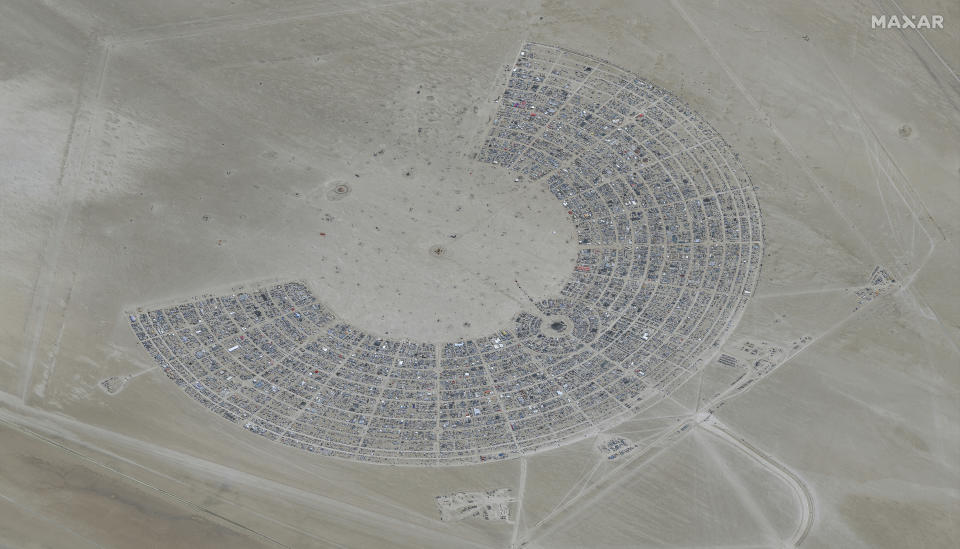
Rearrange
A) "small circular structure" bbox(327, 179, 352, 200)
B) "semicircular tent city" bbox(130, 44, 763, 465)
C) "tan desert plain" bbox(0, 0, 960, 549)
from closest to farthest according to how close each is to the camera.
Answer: "tan desert plain" bbox(0, 0, 960, 549), "semicircular tent city" bbox(130, 44, 763, 465), "small circular structure" bbox(327, 179, 352, 200)

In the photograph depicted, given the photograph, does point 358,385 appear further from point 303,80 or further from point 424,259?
point 303,80

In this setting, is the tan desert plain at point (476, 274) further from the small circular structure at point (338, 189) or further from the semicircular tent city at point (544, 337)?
the small circular structure at point (338, 189)

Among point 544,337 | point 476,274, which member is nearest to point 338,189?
point 476,274

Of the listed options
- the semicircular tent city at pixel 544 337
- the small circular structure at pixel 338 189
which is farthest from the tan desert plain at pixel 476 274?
the small circular structure at pixel 338 189

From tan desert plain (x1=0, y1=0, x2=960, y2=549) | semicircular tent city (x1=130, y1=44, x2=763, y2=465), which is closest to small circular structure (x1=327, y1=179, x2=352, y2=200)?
tan desert plain (x1=0, y1=0, x2=960, y2=549)

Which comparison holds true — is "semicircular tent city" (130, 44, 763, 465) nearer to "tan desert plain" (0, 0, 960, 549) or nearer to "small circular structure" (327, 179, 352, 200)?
"tan desert plain" (0, 0, 960, 549)

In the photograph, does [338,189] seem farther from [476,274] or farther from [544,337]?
[544,337]
